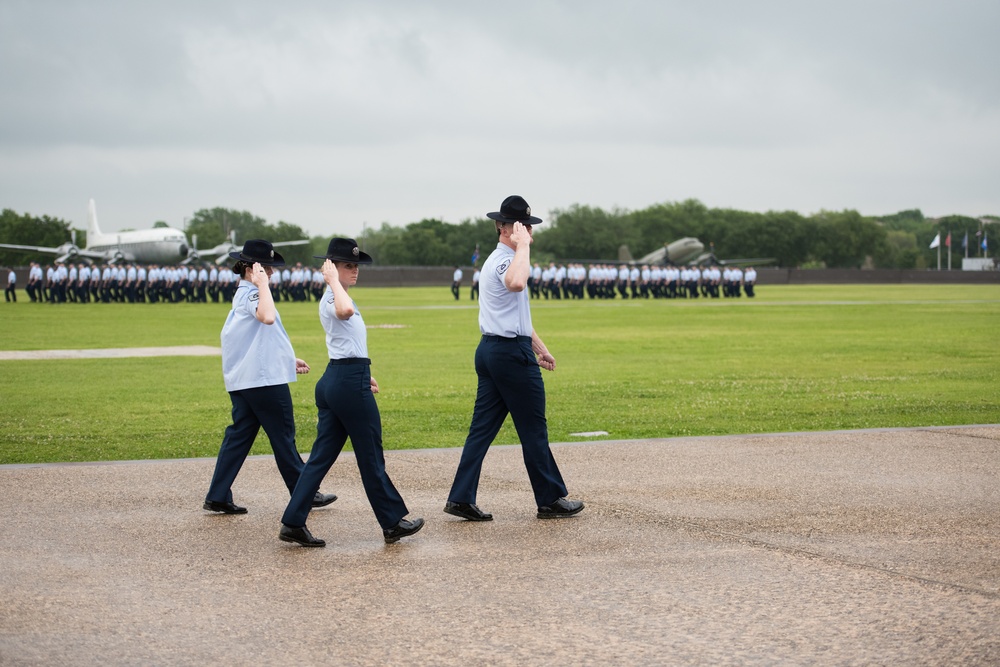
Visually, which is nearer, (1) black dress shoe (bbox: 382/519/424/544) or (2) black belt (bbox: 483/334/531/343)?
(1) black dress shoe (bbox: 382/519/424/544)

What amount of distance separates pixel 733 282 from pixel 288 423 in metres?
53.2

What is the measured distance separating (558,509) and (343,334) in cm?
182

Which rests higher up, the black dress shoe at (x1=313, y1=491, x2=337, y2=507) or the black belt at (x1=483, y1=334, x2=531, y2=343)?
the black belt at (x1=483, y1=334, x2=531, y2=343)

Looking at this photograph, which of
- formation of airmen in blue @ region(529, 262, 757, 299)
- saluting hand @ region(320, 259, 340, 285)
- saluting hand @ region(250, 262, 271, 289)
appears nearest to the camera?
saluting hand @ region(320, 259, 340, 285)

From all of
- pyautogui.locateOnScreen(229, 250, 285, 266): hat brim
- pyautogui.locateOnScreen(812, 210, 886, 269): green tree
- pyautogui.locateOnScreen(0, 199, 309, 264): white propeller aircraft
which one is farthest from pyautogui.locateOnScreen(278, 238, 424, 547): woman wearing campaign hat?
pyautogui.locateOnScreen(812, 210, 886, 269): green tree

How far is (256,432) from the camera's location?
25.8 ft

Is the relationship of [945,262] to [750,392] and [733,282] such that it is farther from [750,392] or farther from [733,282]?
[750,392]

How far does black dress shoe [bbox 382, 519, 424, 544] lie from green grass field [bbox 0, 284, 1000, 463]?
3.79m

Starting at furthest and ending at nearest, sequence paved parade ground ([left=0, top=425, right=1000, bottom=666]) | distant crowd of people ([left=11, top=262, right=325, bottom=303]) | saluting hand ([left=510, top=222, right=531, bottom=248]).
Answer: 1. distant crowd of people ([left=11, top=262, right=325, bottom=303])
2. saluting hand ([left=510, top=222, right=531, bottom=248])
3. paved parade ground ([left=0, top=425, right=1000, bottom=666])

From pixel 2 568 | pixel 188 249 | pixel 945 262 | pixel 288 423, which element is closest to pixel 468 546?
pixel 288 423

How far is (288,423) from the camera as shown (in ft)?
25.9

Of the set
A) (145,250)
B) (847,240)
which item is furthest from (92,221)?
(847,240)

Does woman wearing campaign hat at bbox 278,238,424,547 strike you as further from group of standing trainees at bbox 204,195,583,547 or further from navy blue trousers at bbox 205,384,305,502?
navy blue trousers at bbox 205,384,305,502

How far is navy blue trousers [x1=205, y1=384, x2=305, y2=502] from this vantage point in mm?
7793
